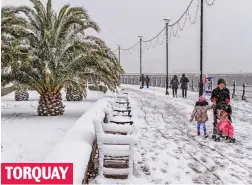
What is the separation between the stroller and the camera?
373 inches

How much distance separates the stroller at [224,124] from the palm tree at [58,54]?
5898mm

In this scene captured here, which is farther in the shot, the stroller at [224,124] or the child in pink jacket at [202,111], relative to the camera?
the child in pink jacket at [202,111]

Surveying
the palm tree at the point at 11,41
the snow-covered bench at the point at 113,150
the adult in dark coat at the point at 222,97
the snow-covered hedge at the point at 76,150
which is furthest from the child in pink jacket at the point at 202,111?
the palm tree at the point at 11,41

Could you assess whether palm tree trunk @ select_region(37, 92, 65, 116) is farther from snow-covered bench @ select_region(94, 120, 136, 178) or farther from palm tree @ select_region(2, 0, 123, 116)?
snow-covered bench @ select_region(94, 120, 136, 178)

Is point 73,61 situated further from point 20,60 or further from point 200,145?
point 200,145

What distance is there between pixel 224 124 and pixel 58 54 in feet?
25.5

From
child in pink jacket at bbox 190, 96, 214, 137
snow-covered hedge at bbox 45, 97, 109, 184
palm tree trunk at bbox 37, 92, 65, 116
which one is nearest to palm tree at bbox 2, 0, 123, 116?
palm tree trunk at bbox 37, 92, 65, 116

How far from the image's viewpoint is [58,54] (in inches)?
571

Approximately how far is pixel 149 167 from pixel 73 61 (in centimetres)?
835

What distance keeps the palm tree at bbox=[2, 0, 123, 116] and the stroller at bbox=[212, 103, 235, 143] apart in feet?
19.4

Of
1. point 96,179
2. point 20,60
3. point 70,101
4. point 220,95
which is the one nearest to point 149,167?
point 96,179

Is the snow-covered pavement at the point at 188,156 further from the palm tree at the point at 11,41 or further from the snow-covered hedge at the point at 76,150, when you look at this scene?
the palm tree at the point at 11,41

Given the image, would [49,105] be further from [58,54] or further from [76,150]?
[76,150]

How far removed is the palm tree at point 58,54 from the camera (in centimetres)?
1416
